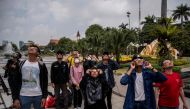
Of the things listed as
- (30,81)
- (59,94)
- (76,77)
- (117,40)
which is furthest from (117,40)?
(30,81)

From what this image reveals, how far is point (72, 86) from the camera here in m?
10.9

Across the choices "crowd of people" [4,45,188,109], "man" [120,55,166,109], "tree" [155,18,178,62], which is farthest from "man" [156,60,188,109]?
"tree" [155,18,178,62]

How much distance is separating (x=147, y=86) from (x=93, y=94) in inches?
42.6

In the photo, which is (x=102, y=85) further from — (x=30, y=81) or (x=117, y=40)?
(x=117, y=40)

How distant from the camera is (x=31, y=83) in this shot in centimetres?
638

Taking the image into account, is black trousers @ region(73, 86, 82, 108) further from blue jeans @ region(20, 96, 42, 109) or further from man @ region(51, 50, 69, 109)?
blue jeans @ region(20, 96, 42, 109)

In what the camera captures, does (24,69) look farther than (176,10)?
No

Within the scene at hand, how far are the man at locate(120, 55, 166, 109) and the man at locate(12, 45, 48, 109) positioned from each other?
1380 mm

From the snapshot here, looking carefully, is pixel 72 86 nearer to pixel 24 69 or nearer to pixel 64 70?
pixel 64 70

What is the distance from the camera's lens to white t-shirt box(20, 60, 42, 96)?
6.37 meters

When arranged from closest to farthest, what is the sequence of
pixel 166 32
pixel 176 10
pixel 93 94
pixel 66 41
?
pixel 93 94 < pixel 166 32 < pixel 176 10 < pixel 66 41

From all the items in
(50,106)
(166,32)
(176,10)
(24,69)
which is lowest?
(50,106)

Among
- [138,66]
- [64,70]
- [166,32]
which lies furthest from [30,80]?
[166,32]

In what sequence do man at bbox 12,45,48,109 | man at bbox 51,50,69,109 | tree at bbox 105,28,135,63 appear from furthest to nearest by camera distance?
tree at bbox 105,28,135,63 → man at bbox 51,50,69,109 → man at bbox 12,45,48,109
